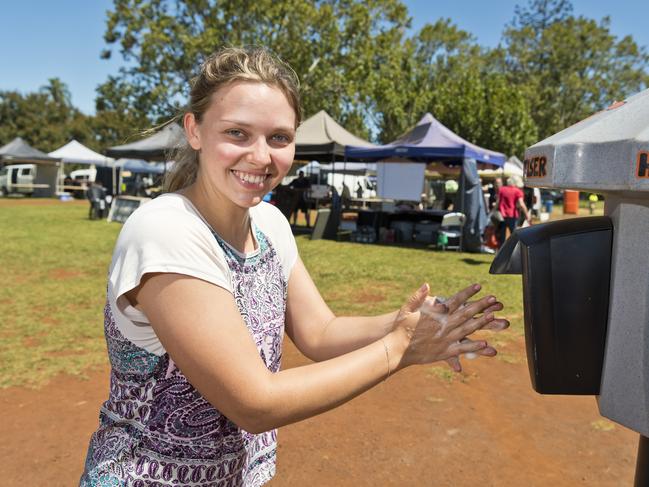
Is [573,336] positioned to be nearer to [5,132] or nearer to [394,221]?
[394,221]

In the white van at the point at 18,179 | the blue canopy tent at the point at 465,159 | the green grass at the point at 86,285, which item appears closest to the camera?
the green grass at the point at 86,285

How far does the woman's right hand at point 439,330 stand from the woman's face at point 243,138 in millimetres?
496

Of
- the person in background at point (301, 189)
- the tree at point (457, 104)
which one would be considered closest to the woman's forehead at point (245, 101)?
the person in background at point (301, 189)

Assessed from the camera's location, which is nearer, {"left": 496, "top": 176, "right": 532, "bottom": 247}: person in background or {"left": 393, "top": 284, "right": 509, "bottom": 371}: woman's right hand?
{"left": 393, "top": 284, "right": 509, "bottom": 371}: woman's right hand

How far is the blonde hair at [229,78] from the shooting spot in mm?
1404

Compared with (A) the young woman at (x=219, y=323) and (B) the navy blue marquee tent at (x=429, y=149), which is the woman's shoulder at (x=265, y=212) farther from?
(B) the navy blue marquee tent at (x=429, y=149)

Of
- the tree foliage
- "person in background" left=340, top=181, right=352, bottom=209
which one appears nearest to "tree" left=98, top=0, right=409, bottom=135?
the tree foliage

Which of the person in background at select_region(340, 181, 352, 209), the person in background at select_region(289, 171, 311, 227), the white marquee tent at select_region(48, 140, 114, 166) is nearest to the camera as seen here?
the person in background at select_region(340, 181, 352, 209)

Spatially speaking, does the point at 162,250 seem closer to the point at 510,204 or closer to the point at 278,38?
the point at 510,204

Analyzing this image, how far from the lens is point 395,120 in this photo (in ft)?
110

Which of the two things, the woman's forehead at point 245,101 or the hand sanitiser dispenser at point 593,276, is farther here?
the woman's forehead at point 245,101

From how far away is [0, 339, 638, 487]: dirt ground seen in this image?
10.2ft

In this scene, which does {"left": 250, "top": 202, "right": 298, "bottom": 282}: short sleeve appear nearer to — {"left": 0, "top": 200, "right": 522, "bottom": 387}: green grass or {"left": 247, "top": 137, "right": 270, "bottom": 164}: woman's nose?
{"left": 247, "top": 137, "right": 270, "bottom": 164}: woman's nose

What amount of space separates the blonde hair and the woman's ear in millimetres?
17
